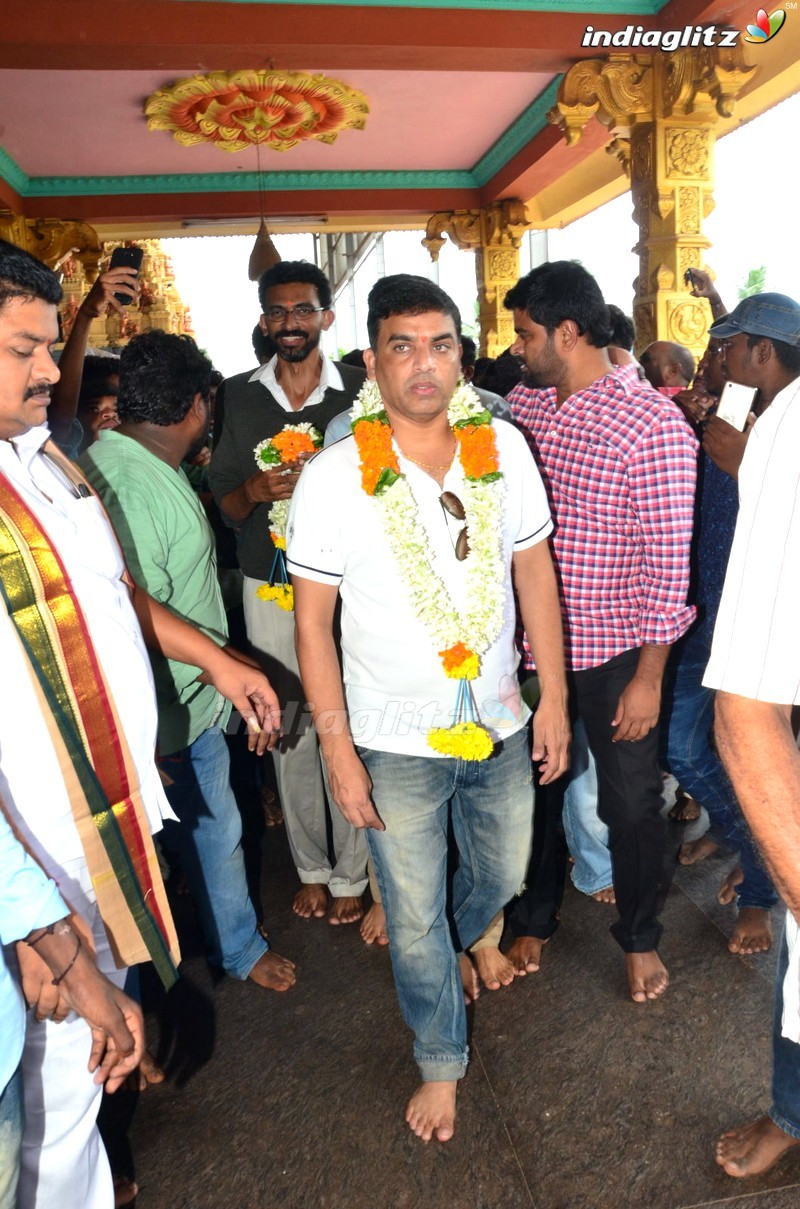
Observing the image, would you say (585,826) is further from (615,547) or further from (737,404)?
(737,404)

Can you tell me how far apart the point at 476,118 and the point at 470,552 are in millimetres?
7977

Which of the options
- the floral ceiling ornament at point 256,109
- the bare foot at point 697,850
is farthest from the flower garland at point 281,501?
the floral ceiling ornament at point 256,109

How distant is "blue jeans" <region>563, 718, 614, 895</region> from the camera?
307 cm

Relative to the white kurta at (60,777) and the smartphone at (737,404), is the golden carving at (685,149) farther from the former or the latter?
the white kurta at (60,777)

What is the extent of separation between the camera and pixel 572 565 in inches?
100

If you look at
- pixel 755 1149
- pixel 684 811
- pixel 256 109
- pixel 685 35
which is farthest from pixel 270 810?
pixel 256 109

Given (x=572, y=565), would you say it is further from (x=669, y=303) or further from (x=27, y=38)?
(x=27, y=38)

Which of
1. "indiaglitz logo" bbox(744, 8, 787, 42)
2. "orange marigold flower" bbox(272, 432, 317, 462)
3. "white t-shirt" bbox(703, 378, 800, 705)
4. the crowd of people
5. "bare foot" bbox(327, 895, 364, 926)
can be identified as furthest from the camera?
"indiaglitz logo" bbox(744, 8, 787, 42)

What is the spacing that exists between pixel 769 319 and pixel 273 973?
2493 millimetres

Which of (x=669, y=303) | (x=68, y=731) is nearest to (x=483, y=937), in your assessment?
(x=68, y=731)

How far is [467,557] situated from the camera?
2.12m

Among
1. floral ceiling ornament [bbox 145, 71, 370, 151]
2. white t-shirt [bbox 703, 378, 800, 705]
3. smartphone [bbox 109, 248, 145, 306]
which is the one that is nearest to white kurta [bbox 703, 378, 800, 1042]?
white t-shirt [bbox 703, 378, 800, 705]

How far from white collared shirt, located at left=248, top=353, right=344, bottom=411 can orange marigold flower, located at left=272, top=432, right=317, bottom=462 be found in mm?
263

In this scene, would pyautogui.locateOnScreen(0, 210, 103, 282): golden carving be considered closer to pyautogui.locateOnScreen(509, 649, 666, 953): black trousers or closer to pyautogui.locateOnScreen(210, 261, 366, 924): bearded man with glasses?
pyautogui.locateOnScreen(210, 261, 366, 924): bearded man with glasses
